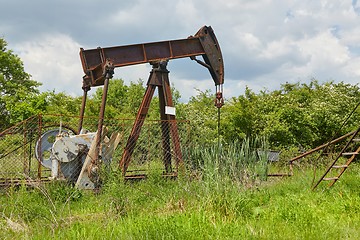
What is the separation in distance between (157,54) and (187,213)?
607cm

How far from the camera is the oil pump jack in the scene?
29.6 feet

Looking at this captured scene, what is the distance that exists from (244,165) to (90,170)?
3.28m

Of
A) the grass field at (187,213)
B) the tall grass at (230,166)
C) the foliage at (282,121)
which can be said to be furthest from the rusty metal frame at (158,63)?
the foliage at (282,121)

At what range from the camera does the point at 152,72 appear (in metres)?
10.6

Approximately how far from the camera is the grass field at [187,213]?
185 inches

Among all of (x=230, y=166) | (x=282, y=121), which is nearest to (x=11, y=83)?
(x=282, y=121)

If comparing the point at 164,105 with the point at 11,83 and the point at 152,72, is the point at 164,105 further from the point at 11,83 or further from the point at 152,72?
the point at 11,83

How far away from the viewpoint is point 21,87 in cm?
3091

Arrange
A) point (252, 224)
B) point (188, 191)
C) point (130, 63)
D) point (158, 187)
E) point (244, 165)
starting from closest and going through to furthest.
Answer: point (252, 224) < point (188, 191) < point (158, 187) < point (244, 165) < point (130, 63)

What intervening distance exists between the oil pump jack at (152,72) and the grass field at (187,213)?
1.43 m

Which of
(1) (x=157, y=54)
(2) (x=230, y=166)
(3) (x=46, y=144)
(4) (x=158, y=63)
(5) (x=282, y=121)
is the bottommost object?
(2) (x=230, y=166)

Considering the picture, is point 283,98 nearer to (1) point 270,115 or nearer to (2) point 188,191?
(1) point 270,115

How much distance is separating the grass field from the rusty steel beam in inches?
130

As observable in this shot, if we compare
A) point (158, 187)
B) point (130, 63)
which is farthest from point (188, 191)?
point (130, 63)
